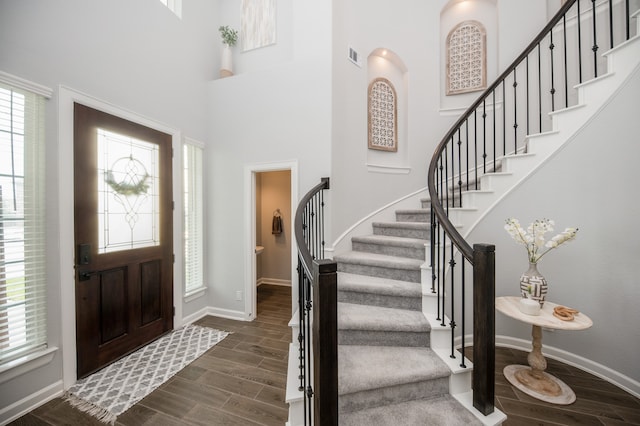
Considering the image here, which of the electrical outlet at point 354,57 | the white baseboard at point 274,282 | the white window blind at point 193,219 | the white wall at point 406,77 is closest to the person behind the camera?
the white wall at point 406,77

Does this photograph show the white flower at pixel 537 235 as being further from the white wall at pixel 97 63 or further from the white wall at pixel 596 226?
the white wall at pixel 97 63

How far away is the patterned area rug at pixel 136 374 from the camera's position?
1876 mm

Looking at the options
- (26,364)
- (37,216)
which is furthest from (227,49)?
(26,364)

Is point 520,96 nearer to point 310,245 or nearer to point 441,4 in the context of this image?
point 441,4

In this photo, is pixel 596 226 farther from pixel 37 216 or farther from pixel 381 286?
pixel 37 216

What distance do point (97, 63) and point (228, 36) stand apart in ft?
6.55

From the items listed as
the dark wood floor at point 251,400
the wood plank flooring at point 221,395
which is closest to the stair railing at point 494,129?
the dark wood floor at point 251,400

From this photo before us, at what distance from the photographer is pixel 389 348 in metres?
1.91

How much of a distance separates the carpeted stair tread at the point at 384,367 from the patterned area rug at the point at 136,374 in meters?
1.71

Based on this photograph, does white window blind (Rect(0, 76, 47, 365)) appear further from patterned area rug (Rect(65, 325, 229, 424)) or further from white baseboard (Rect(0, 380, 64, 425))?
patterned area rug (Rect(65, 325, 229, 424))

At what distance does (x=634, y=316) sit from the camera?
2.00 m

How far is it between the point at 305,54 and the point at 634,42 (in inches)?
118

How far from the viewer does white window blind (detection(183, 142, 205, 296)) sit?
130 inches

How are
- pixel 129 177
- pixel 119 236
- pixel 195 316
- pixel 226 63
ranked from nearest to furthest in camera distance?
pixel 119 236
pixel 129 177
pixel 195 316
pixel 226 63
